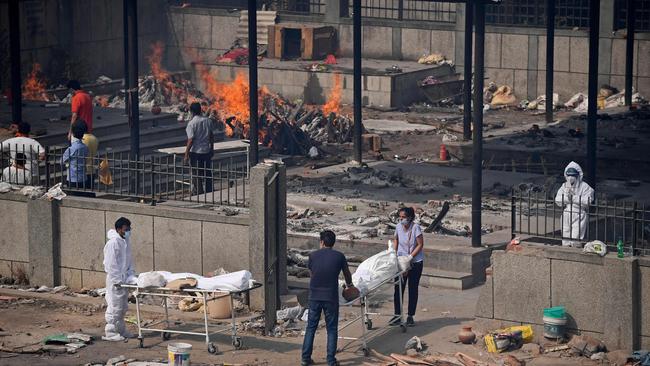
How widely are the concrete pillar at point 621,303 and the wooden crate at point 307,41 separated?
25775mm

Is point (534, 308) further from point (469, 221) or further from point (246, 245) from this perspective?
point (469, 221)

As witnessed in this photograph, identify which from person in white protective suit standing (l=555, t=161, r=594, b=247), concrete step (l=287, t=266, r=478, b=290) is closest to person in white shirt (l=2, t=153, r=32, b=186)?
concrete step (l=287, t=266, r=478, b=290)

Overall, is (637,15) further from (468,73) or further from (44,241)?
(44,241)

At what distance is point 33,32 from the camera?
39.2 metres

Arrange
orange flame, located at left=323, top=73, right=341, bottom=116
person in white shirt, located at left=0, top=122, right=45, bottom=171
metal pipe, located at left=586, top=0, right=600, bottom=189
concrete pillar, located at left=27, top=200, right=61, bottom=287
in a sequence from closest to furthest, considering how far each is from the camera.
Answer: concrete pillar, located at left=27, top=200, right=61, bottom=287, person in white shirt, located at left=0, top=122, right=45, bottom=171, metal pipe, located at left=586, top=0, right=600, bottom=189, orange flame, located at left=323, top=73, right=341, bottom=116

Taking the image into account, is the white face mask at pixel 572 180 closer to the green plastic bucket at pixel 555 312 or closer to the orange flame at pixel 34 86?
the green plastic bucket at pixel 555 312

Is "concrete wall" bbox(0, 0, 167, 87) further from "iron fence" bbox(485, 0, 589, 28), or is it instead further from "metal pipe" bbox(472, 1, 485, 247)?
"metal pipe" bbox(472, 1, 485, 247)

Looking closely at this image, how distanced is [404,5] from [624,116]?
1022 cm

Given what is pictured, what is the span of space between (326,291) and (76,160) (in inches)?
230

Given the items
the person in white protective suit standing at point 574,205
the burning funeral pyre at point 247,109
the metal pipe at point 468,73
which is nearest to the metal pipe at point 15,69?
the burning funeral pyre at point 247,109

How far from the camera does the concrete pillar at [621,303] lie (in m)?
16.8

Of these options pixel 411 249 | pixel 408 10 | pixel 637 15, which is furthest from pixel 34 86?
pixel 411 249

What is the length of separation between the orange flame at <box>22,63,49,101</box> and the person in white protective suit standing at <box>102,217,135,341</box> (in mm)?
19372

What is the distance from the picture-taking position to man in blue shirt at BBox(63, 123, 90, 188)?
2111cm
